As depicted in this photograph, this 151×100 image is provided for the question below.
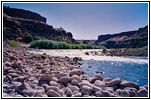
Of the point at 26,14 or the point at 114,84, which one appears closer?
the point at 114,84

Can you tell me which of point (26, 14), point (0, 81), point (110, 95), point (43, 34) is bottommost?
point (110, 95)

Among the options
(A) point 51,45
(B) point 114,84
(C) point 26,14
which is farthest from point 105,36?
(B) point 114,84

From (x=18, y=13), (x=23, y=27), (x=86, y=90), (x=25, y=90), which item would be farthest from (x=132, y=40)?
(x=25, y=90)

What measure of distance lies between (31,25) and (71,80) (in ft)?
166

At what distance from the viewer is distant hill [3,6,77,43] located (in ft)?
140

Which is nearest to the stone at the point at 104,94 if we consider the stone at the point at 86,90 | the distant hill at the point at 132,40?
the stone at the point at 86,90

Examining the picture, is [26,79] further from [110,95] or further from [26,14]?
[26,14]

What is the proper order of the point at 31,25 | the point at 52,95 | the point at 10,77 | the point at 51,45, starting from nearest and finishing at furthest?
the point at 52,95
the point at 10,77
the point at 51,45
the point at 31,25

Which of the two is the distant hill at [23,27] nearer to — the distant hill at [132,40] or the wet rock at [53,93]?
the distant hill at [132,40]

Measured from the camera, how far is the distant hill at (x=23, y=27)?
42625mm

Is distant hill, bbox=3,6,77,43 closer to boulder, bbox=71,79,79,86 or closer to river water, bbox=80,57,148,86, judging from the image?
river water, bbox=80,57,148,86

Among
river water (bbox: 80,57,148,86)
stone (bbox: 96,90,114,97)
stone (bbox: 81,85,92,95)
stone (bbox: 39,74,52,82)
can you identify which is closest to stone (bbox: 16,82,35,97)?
stone (bbox: 39,74,52,82)

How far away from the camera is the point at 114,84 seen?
3713 mm

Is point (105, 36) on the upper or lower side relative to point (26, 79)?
upper
